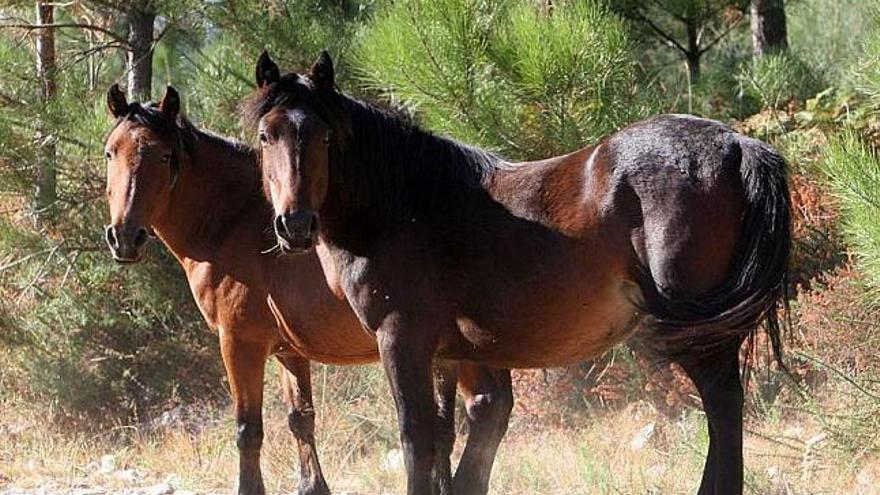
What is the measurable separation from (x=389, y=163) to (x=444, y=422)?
4.26ft

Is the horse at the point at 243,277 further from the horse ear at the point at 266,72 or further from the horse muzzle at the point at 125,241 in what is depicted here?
the horse ear at the point at 266,72

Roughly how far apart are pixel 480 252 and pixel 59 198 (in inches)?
202

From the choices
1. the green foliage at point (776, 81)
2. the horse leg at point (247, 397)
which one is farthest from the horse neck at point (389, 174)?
the green foliage at point (776, 81)

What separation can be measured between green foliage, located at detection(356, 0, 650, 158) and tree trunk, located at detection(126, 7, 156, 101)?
2593mm

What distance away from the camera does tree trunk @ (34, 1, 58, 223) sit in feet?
30.3

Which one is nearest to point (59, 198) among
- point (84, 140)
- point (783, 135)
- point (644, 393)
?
point (84, 140)

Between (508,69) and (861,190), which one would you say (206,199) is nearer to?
(508,69)

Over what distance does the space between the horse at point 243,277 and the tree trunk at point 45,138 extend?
8.91 ft

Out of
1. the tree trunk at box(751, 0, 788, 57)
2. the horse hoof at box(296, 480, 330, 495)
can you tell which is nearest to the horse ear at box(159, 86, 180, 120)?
the horse hoof at box(296, 480, 330, 495)

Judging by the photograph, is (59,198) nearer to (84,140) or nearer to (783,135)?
(84,140)

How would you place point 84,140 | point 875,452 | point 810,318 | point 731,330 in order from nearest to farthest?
point 731,330
point 875,452
point 810,318
point 84,140

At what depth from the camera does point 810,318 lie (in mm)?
7367

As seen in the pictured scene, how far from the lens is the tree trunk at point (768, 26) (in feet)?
32.8

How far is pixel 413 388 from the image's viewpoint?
5.22 meters
